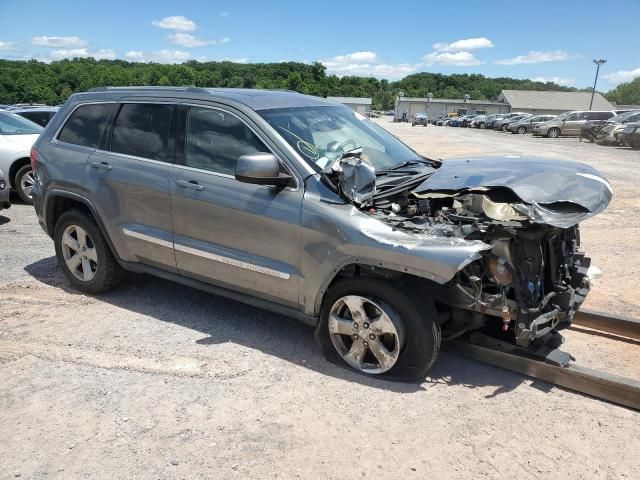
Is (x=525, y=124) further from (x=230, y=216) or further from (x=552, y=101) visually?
(x=552, y=101)

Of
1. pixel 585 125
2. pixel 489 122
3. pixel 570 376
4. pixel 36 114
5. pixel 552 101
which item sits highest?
pixel 552 101

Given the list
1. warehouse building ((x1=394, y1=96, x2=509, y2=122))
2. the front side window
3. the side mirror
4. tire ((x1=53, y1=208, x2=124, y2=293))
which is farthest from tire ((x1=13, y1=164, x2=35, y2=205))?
warehouse building ((x1=394, y1=96, x2=509, y2=122))

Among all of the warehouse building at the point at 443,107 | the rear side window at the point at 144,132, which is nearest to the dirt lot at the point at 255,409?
the rear side window at the point at 144,132

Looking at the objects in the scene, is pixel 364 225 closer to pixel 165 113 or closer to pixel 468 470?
pixel 468 470

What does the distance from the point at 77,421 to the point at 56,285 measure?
8.70 feet

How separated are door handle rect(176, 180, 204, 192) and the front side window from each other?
5.4 inches

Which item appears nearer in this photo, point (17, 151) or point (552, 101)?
point (17, 151)

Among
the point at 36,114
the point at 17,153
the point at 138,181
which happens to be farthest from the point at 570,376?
the point at 36,114

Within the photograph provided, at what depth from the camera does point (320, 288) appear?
3686 mm

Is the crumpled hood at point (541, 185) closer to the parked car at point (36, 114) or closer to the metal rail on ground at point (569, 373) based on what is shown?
the metal rail on ground at point (569, 373)

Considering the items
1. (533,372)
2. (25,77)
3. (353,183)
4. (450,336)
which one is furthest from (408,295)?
(25,77)

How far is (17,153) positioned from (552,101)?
103 meters

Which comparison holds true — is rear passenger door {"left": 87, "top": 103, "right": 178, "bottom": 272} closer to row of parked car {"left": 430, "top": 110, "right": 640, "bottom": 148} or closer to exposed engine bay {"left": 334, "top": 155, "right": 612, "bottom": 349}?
exposed engine bay {"left": 334, "top": 155, "right": 612, "bottom": 349}

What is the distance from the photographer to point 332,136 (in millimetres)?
4320
